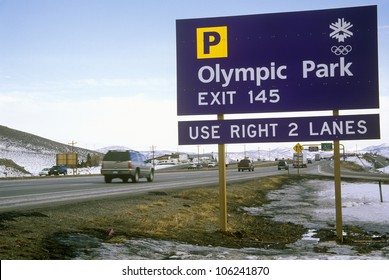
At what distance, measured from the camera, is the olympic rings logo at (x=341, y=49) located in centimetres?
838

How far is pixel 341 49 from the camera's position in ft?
27.5

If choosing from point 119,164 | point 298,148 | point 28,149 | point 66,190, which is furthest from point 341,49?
point 28,149

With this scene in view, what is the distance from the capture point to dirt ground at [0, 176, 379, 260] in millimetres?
6868

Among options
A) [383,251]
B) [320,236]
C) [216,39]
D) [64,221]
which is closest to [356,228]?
[320,236]

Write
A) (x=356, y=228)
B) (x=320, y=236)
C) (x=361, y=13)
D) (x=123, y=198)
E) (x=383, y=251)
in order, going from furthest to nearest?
(x=123, y=198) → (x=356, y=228) → (x=320, y=236) → (x=361, y=13) → (x=383, y=251)

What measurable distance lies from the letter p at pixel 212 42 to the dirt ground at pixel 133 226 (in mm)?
3734

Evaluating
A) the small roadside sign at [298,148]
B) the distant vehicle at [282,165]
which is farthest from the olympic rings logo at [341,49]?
the distant vehicle at [282,165]

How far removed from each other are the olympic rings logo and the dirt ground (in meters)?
3.81

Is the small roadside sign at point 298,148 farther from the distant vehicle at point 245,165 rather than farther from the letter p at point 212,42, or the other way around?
the letter p at point 212,42

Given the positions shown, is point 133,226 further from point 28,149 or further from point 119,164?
point 28,149

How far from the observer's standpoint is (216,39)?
8.62m

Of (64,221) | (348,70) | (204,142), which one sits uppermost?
(348,70)

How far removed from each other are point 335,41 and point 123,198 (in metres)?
8.93

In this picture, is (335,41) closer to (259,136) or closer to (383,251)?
(259,136)
